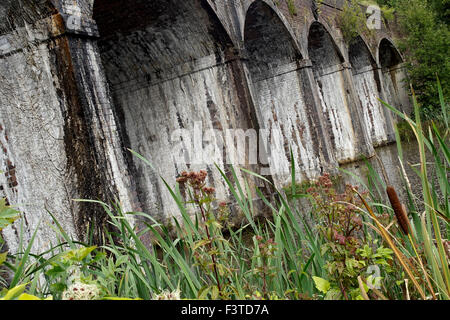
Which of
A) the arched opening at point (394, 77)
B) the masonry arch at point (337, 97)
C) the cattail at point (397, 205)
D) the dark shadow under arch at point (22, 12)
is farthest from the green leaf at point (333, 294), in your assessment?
the arched opening at point (394, 77)

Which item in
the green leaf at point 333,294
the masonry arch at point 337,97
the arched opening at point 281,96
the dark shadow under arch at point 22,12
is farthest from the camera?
the masonry arch at point 337,97

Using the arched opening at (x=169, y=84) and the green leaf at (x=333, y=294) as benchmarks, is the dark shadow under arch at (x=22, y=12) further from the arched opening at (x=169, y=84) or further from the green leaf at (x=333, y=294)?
the green leaf at (x=333, y=294)

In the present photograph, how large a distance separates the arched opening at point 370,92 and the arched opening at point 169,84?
345 inches

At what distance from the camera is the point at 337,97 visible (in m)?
11.9

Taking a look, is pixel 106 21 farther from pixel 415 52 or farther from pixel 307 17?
pixel 415 52

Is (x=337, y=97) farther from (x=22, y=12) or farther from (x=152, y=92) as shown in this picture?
(x=22, y=12)

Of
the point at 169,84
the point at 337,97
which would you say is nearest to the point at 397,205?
the point at 169,84

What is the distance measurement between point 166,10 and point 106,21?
778 mm

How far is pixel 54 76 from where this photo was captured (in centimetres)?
379

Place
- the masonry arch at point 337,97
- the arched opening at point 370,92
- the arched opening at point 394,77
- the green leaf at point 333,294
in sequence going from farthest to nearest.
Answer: the arched opening at point 394,77, the arched opening at point 370,92, the masonry arch at point 337,97, the green leaf at point 333,294

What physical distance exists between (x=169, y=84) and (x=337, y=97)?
19.3 ft

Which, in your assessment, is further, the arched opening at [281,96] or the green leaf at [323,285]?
the arched opening at [281,96]

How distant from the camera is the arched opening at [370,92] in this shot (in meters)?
14.7

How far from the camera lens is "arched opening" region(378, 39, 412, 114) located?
18163 millimetres
